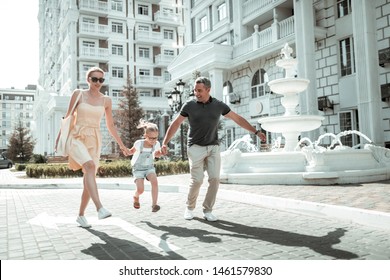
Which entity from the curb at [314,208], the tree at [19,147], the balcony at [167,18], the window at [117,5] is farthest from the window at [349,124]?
the tree at [19,147]

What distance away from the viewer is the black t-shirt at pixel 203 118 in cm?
473

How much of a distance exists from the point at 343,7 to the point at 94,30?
2868cm

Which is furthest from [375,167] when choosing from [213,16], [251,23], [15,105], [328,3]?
[15,105]

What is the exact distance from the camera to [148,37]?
43.2 m

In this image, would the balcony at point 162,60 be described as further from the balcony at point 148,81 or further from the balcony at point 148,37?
the balcony at point 148,37

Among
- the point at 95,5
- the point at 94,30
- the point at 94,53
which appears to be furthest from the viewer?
the point at 95,5

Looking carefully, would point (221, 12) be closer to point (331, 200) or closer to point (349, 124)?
point (349, 124)

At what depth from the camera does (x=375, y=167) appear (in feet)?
29.3

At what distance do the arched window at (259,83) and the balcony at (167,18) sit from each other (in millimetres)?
25148

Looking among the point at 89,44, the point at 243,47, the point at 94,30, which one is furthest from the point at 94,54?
the point at 243,47

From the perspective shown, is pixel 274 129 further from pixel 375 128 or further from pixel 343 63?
pixel 343 63

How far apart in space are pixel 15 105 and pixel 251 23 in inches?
3514
